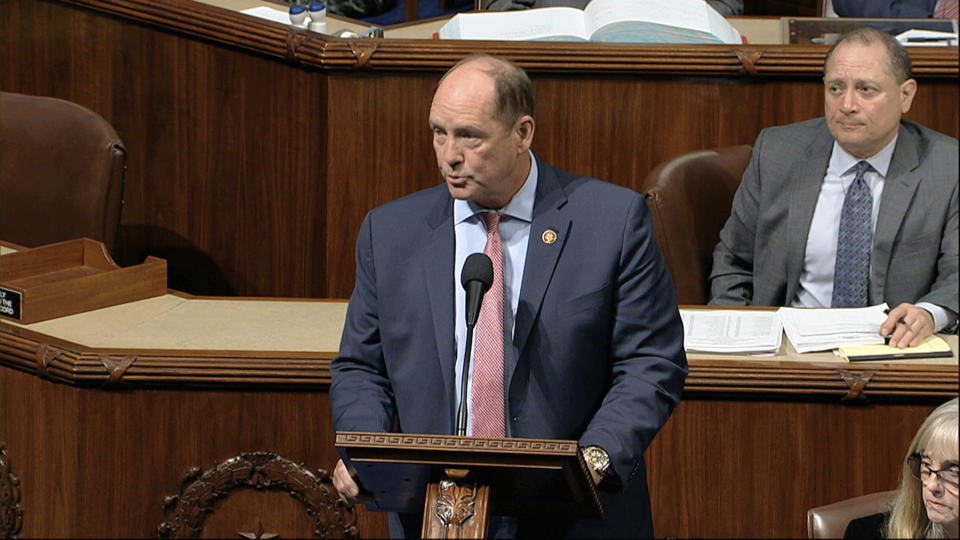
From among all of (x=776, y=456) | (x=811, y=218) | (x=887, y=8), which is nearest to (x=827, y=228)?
(x=811, y=218)

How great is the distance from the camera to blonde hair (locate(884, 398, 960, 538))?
A: 7.38ft

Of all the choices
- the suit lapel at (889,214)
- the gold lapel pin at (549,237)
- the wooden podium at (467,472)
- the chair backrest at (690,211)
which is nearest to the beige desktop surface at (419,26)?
the chair backrest at (690,211)

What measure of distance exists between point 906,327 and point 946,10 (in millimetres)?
2014

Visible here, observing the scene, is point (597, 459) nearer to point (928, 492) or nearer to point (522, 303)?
point (522, 303)

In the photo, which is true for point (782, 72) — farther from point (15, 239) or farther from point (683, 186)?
point (15, 239)

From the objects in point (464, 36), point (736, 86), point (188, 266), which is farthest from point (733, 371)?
point (188, 266)

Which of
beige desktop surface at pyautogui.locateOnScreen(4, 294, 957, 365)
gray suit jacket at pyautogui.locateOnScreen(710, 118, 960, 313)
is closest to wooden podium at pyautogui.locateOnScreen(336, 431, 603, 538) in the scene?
beige desktop surface at pyautogui.locateOnScreen(4, 294, 957, 365)

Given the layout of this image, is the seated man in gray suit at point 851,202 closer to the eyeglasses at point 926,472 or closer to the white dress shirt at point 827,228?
the white dress shirt at point 827,228

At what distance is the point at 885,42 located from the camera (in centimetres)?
325

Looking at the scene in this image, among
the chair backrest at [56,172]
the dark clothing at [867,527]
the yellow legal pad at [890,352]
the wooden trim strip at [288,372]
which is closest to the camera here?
the dark clothing at [867,527]

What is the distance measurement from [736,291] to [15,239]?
1.91m

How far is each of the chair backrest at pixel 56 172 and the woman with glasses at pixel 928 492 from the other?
2111mm

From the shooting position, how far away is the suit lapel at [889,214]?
3230 mm

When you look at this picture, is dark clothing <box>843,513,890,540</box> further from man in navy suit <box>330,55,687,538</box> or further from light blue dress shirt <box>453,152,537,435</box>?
light blue dress shirt <box>453,152,537,435</box>
